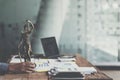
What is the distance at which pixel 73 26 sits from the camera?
16.6ft

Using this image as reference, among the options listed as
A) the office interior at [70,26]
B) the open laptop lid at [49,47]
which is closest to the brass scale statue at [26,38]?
the open laptop lid at [49,47]

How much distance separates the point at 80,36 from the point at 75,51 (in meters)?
0.25

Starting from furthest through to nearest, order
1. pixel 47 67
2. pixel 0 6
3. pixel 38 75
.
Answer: pixel 0 6
pixel 47 67
pixel 38 75

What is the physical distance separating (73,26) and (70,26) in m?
0.05

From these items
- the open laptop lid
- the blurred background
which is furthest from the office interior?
the open laptop lid

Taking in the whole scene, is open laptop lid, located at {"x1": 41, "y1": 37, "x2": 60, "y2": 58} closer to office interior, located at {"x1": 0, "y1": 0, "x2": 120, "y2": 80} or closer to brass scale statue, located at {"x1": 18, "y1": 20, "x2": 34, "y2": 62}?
brass scale statue, located at {"x1": 18, "y1": 20, "x2": 34, "y2": 62}

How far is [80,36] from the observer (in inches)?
200

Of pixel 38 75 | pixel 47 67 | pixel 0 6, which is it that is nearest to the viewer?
pixel 38 75

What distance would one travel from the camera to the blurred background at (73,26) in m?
4.98

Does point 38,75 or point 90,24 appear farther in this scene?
point 90,24

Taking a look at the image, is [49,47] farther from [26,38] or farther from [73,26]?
[73,26]

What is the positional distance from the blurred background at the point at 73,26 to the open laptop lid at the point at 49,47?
1.67 metres

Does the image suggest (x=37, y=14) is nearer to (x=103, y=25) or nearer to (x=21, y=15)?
(x=21, y=15)

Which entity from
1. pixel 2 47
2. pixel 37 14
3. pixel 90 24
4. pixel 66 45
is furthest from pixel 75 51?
pixel 2 47
